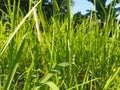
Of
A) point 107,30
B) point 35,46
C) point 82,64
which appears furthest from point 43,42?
point 107,30

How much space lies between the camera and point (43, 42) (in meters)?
1.23

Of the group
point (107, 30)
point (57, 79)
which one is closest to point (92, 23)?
point (107, 30)

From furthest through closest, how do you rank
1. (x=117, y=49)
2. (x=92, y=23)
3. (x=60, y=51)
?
(x=92, y=23) < (x=117, y=49) < (x=60, y=51)

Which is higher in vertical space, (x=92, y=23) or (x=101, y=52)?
(x=92, y=23)

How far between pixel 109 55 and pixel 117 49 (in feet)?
0.21

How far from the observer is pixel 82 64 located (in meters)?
1.20

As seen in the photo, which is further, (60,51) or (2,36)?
(2,36)

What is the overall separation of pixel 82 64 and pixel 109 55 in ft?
0.34

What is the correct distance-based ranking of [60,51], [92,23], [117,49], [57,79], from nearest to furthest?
[57,79] → [60,51] → [117,49] → [92,23]

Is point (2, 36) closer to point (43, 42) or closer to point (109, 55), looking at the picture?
point (43, 42)

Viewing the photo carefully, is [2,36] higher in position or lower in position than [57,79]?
higher

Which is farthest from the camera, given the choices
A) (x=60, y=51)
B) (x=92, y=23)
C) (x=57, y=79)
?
(x=92, y=23)

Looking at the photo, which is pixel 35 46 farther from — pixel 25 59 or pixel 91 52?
pixel 91 52

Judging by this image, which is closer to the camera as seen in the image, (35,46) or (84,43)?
(35,46)
